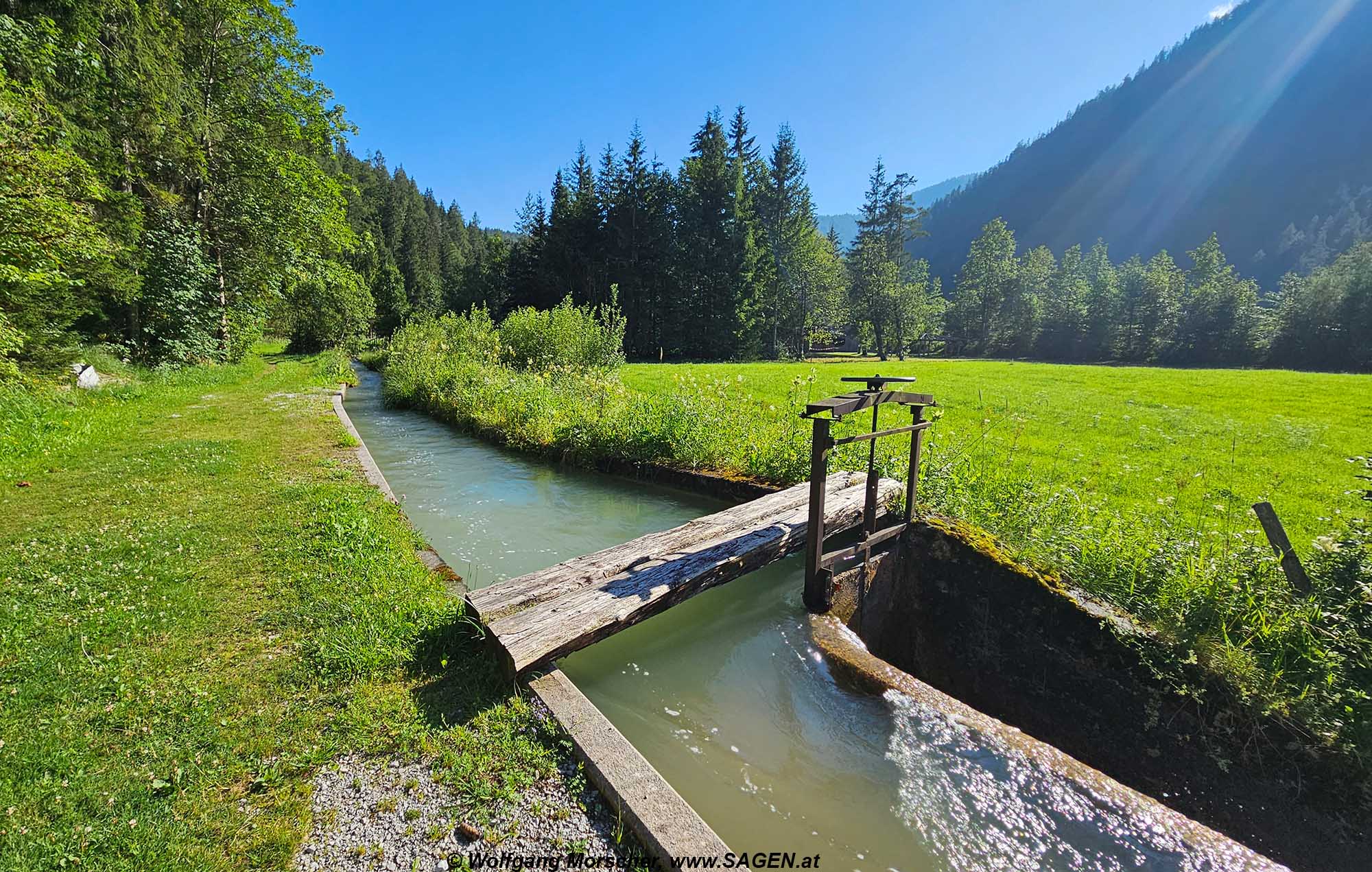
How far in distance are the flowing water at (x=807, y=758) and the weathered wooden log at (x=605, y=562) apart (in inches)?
22.4

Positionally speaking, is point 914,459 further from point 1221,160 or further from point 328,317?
point 1221,160

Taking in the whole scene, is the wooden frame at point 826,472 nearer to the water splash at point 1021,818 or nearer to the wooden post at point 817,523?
the wooden post at point 817,523

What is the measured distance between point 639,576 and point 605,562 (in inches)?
13.1

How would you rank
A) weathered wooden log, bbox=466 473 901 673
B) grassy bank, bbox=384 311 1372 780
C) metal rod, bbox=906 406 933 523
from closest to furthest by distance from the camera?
grassy bank, bbox=384 311 1372 780, weathered wooden log, bbox=466 473 901 673, metal rod, bbox=906 406 933 523

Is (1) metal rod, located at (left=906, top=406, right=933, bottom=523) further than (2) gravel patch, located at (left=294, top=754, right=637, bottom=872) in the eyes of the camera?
Yes

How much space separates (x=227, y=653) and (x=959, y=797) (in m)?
4.31

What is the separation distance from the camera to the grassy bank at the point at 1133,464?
306 cm

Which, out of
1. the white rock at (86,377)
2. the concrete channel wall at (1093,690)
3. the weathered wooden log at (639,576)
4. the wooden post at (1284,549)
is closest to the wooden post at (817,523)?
the concrete channel wall at (1093,690)

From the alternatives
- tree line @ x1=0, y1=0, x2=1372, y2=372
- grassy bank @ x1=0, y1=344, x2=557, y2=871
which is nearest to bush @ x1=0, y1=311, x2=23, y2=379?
tree line @ x1=0, y1=0, x2=1372, y2=372

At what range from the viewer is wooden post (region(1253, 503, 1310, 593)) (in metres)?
3.25

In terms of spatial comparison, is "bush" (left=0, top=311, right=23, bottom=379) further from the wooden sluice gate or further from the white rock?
the wooden sluice gate

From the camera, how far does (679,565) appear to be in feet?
13.6

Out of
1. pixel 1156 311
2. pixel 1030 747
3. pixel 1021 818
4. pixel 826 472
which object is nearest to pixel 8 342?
pixel 826 472

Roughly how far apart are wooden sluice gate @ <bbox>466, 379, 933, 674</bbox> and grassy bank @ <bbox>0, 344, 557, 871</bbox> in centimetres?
34
